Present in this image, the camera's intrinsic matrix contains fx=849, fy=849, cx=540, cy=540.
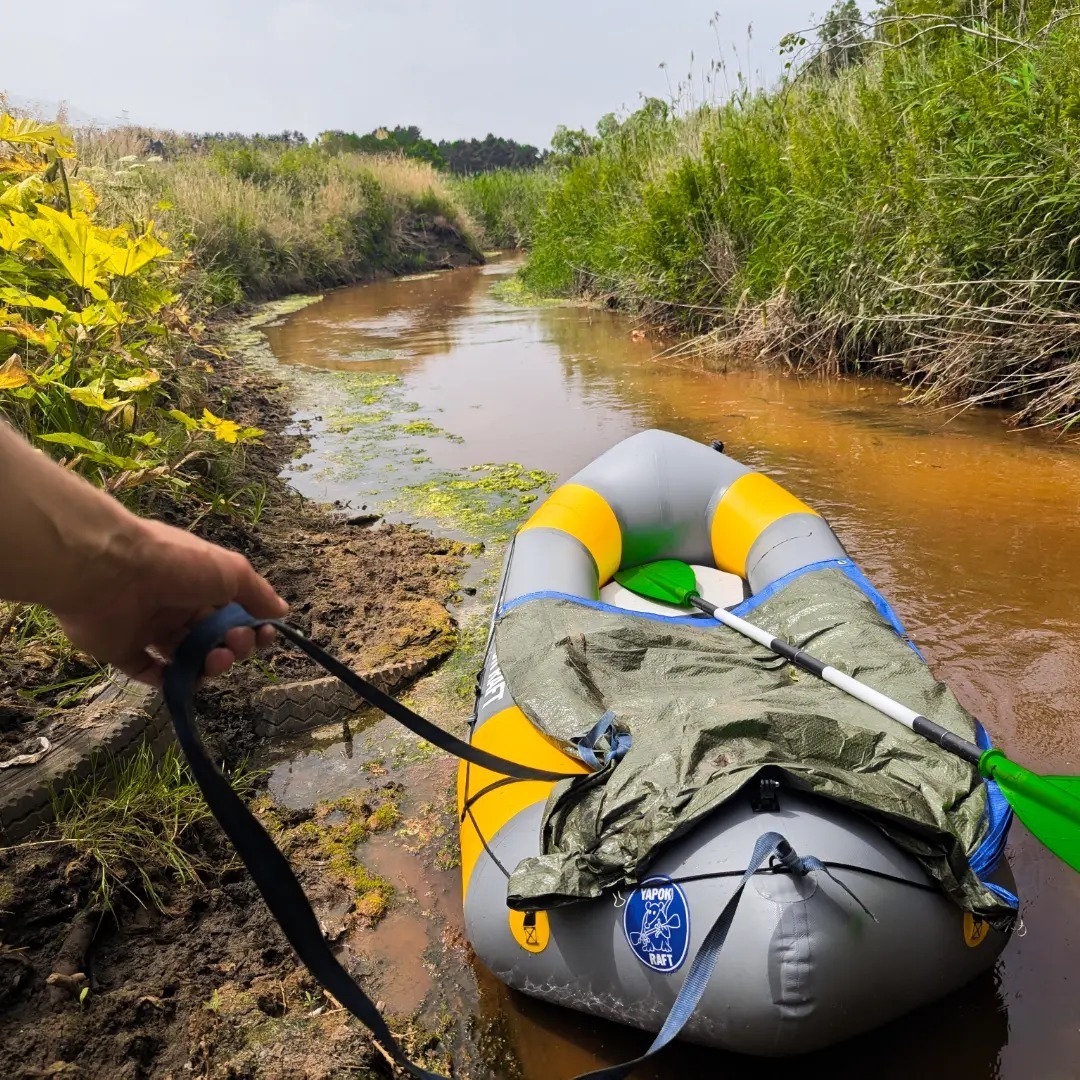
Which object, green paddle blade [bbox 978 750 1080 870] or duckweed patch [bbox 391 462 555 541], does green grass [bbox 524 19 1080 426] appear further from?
green paddle blade [bbox 978 750 1080 870]

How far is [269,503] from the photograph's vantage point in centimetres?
415

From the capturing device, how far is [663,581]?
3.06 meters

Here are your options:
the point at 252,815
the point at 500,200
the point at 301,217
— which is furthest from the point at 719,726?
the point at 500,200

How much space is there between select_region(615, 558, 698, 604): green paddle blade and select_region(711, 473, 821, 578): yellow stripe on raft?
16 centimetres

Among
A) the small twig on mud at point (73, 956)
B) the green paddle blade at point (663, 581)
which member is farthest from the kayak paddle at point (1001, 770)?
the small twig on mud at point (73, 956)

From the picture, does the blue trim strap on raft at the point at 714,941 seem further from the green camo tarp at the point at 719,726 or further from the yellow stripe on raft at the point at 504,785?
the yellow stripe on raft at the point at 504,785

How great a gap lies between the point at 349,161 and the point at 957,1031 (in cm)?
1818

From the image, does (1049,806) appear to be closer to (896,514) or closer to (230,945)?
(230,945)

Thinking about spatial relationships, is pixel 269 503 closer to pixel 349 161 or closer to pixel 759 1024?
pixel 759 1024

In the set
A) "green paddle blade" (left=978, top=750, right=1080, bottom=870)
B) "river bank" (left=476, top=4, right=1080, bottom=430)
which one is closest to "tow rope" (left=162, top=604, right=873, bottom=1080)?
"green paddle blade" (left=978, top=750, right=1080, bottom=870)

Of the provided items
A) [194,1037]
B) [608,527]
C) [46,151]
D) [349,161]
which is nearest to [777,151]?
[608,527]

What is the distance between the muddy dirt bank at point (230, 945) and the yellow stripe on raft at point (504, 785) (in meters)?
0.21

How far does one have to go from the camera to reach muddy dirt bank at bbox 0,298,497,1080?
148 centimetres

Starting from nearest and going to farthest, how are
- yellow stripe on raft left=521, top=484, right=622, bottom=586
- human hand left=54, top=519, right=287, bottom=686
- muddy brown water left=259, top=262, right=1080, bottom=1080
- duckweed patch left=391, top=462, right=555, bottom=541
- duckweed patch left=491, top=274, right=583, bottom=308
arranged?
human hand left=54, top=519, right=287, bottom=686
muddy brown water left=259, top=262, right=1080, bottom=1080
yellow stripe on raft left=521, top=484, right=622, bottom=586
duckweed patch left=391, top=462, right=555, bottom=541
duckweed patch left=491, top=274, right=583, bottom=308
